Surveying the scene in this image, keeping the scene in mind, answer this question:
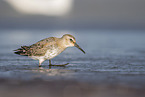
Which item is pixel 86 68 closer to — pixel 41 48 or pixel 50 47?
pixel 50 47

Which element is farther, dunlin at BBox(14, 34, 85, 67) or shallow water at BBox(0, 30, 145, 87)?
dunlin at BBox(14, 34, 85, 67)

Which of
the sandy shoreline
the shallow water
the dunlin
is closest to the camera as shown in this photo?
the sandy shoreline

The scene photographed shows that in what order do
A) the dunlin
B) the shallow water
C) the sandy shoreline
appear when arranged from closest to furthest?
the sandy shoreline < the shallow water < the dunlin

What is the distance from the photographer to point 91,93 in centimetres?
740

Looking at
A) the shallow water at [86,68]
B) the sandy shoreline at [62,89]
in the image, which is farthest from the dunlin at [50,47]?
the sandy shoreline at [62,89]

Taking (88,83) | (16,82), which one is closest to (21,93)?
(16,82)

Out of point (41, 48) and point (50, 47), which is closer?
point (50, 47)

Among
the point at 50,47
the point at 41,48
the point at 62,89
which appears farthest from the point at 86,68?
the point at 62,89

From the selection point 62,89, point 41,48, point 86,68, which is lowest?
point 62,89

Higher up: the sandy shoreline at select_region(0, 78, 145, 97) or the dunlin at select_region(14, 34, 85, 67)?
the dunlin at select_region(14, 34, 85, 67)

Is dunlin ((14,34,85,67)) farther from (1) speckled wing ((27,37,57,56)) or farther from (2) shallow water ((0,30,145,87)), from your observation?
(2) shallow water ((0,30,145,87))

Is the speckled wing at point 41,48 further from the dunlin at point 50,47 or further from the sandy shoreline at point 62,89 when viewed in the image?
the sandy shoreline at point 62,89

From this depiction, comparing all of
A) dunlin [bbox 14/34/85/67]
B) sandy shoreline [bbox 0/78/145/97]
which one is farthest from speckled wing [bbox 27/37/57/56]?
sandy shoreline [bbox 0/78/145/97]

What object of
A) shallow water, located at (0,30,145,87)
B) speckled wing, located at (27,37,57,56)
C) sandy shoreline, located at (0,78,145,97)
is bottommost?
sandy shoreline, located at (0,78,145,97)
